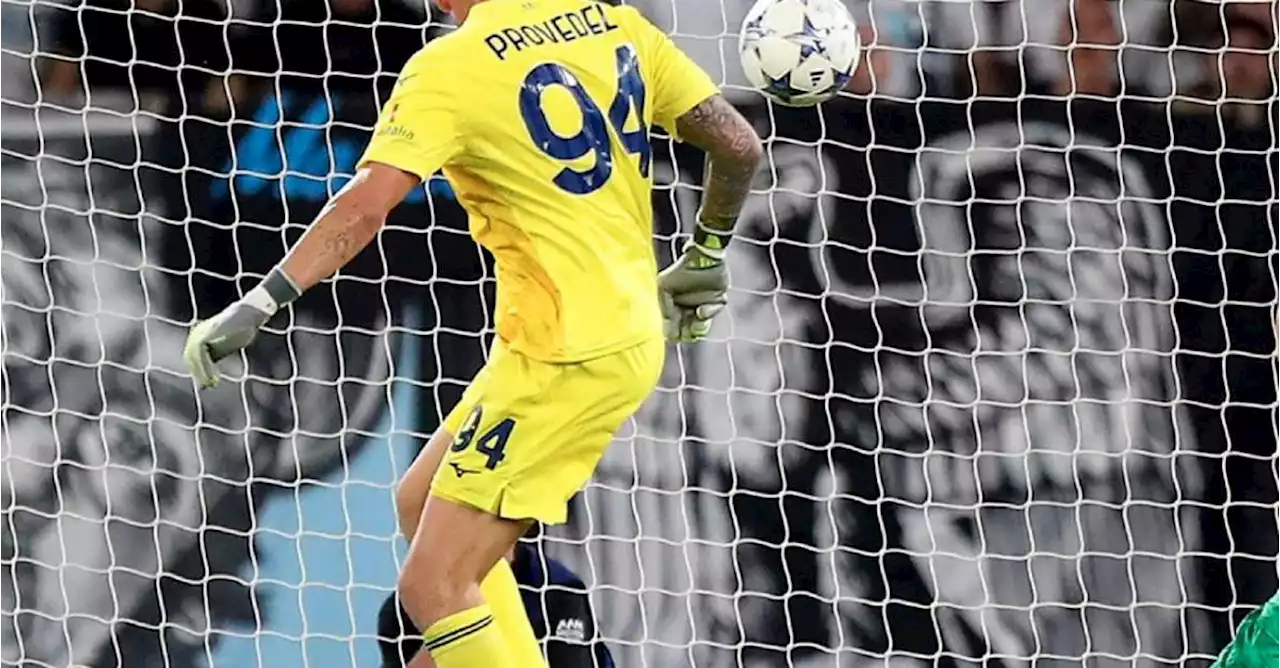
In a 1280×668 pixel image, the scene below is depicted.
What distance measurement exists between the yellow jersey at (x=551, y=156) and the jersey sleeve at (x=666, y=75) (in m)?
0.02

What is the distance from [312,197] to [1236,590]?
210cm

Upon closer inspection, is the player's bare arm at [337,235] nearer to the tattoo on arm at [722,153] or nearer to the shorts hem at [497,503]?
the shorts hem at [497,503]

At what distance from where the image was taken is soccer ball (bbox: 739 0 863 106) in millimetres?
3127

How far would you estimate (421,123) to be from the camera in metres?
2.57

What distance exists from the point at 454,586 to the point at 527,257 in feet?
1.46

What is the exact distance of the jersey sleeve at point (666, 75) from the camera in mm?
2859

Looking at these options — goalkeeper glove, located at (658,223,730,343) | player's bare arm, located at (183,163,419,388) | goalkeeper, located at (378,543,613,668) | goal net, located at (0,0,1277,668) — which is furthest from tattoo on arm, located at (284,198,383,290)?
goal net, located at (0,0,1277,668)

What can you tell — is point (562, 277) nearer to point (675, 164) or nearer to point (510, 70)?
point (510, 70)

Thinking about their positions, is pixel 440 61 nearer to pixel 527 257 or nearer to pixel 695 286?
pixel 527 257

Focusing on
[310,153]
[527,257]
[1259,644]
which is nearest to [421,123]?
[527,257]

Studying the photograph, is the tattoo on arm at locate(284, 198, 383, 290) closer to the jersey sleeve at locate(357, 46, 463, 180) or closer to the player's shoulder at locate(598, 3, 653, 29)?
the jersey sleeve at locate(357, 46, 463, 180)

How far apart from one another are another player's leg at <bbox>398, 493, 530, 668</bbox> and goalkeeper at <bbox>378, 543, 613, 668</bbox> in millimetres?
1004

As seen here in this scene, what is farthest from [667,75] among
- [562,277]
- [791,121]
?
[791,121]

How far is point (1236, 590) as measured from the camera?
4234 millimetres
